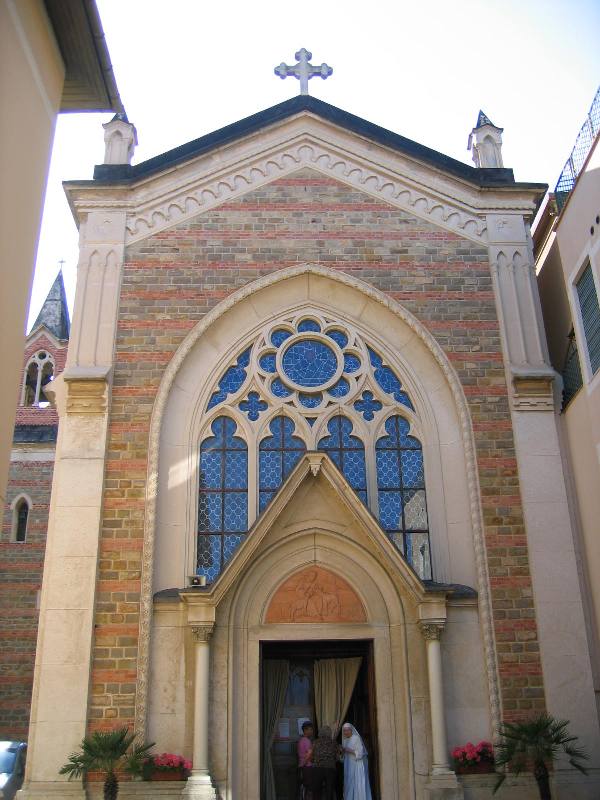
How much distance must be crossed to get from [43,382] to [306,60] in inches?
440

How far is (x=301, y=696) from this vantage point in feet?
45.9

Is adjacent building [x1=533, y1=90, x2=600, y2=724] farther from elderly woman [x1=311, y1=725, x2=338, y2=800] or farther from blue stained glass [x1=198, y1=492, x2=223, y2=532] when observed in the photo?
blue stained glass [x1=198, y1=492, x2=223, y2=532]

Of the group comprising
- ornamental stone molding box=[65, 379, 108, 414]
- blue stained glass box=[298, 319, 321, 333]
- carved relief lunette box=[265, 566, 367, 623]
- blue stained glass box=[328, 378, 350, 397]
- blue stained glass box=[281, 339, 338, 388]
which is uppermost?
blue stained glass box=[298, 319, 321, 333]

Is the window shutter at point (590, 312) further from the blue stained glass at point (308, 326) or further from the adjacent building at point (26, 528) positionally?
the adjacent building at point (26, 528)

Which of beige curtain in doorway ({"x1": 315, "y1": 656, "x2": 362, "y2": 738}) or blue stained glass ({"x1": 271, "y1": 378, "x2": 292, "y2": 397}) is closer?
beige curtain in doorway ({"x1": 315, "y1": 656, "x2": 362, "y2": 738})

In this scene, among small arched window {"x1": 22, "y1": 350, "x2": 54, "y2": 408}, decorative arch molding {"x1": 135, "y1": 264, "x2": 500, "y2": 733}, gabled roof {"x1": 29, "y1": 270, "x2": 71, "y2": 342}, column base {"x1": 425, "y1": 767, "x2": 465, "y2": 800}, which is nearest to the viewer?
column base {"x1": 425, "y1": 767, "x2": 465, "y2": 800}

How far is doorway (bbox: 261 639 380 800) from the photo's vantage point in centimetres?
1319

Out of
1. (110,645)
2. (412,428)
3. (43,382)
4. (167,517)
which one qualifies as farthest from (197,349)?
(43,382)

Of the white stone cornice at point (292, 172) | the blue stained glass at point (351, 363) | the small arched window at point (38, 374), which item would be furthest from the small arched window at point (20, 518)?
the blue stained glass at point (351, 363)

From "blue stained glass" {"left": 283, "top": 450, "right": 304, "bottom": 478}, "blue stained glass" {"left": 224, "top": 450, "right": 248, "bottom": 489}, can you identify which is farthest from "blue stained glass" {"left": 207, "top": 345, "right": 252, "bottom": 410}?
"blue stained glass" {"left": 283, "top": 450, "right": 304, "bottom": 478}

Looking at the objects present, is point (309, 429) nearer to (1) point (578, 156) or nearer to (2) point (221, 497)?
(2) point (221, 497)

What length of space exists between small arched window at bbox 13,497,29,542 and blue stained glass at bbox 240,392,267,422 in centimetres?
881

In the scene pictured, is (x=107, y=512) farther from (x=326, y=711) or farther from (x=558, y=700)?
(x=558, y=700)

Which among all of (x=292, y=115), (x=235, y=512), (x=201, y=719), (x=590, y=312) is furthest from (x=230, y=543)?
(x=292, y=115)
